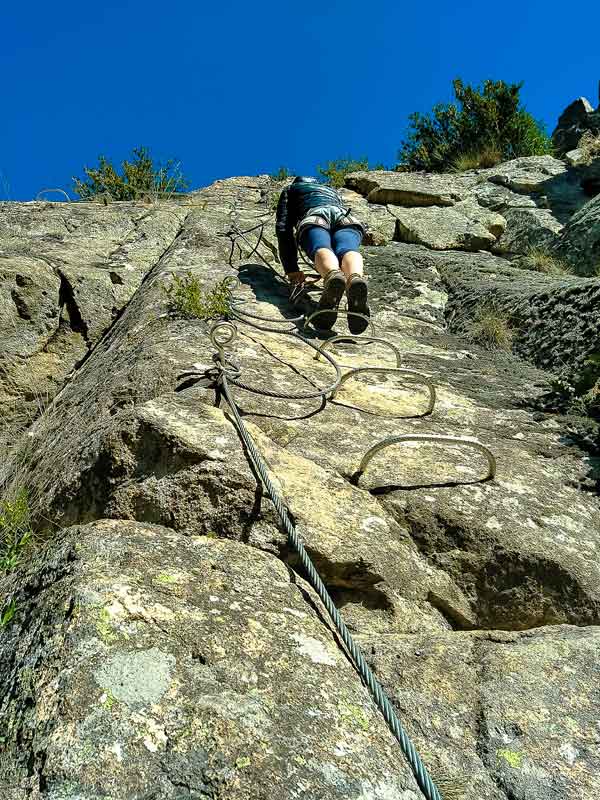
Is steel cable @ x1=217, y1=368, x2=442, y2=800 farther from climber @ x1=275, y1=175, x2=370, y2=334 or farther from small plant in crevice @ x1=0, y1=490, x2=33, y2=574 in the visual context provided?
climber @ x1=275, y1=175, x2=370, y2=334

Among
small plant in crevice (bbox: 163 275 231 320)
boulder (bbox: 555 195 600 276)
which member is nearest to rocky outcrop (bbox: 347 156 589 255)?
boulder (bbox: 555 195 600 276)

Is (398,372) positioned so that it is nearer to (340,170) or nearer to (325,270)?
(325,270)

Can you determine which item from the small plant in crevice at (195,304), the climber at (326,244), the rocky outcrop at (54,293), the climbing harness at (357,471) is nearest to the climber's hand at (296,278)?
the climber at (326,244)

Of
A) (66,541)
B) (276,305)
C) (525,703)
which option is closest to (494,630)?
(525,703)

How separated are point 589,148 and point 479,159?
148 cm

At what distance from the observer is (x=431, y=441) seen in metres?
2.47

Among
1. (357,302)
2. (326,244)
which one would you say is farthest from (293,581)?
(326,244)

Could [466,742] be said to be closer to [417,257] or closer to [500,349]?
[500,349]

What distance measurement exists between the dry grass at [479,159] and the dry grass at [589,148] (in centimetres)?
113

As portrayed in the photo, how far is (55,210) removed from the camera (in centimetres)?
630

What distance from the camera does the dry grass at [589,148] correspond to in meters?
8.59

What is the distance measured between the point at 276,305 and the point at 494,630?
2.91m

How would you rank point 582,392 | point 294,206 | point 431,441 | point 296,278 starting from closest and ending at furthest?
point 431,441, point 582,392, point 296,278, point 294,206

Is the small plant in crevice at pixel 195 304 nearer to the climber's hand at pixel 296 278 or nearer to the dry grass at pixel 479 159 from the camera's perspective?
the climber's hand at pixel 296 278
